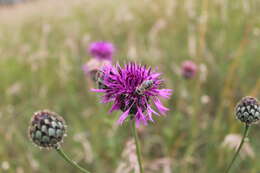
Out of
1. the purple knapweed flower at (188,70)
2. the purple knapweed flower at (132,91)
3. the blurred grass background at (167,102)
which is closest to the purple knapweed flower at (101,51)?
the blurred grass background at (167,102)

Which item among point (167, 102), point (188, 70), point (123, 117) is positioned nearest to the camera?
point (123, 117)

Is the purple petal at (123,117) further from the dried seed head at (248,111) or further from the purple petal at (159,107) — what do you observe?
the dried seed head at (248,111)

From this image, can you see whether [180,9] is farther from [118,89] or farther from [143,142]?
[118,89]

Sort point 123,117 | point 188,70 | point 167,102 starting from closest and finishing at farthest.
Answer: point 123,117 < point 188,70 < point 167,102

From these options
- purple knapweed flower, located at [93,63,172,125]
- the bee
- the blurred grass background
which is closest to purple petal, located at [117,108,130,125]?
purple knapweed flower, located at [93,63,172,125]

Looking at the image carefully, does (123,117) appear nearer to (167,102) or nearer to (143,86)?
(143,86)

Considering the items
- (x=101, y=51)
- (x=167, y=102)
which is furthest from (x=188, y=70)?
(x=101, y=51)

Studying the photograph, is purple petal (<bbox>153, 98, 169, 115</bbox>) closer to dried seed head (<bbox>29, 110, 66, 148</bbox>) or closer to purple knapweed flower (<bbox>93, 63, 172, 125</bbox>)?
purple knapweed flower (<bbox>93, 63, 172, 125</bbox>)
